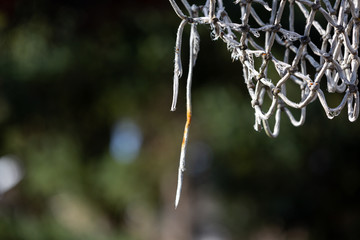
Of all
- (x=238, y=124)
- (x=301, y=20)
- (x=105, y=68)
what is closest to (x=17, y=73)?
(x=105, y=68)

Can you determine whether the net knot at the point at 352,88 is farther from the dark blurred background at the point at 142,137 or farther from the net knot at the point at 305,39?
the dark blurred background at the point at 142,137

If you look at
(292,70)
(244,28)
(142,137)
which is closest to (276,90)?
(292,70)

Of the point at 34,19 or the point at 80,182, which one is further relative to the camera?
the point at 80,182

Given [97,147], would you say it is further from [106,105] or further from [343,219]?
[343,219]

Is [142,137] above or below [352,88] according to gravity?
below

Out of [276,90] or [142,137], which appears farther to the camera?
[142,137]

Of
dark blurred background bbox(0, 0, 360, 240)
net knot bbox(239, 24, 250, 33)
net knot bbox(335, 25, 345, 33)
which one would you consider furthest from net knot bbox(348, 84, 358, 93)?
dark blurred background bbox(0, 0, 360, 240)

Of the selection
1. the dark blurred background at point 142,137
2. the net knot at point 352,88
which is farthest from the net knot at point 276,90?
the dark blurred background at point 142,137

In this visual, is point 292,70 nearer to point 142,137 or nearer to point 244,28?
point 244,28

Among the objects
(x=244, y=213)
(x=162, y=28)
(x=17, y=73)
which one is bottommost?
(x=244, y=213)
